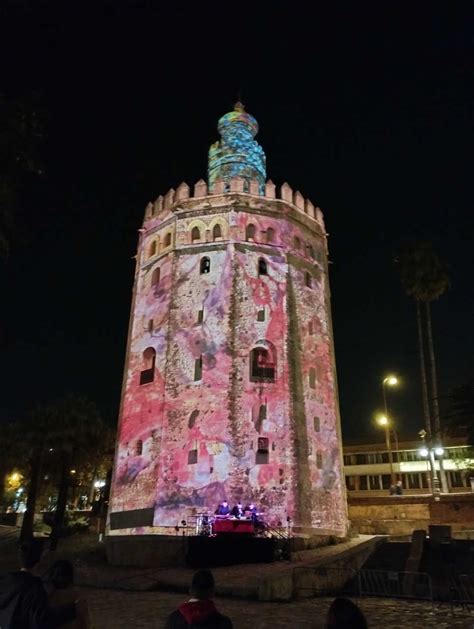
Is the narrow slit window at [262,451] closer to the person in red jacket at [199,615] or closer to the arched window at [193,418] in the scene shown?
the arched window at [193,418]

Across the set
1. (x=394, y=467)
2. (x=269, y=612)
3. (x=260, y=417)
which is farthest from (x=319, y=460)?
(x=394, y=467)

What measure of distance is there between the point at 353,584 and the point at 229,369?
11764 mm

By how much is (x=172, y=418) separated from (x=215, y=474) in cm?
347

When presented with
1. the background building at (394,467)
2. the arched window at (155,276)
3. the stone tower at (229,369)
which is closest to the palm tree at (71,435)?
the stone tower at (229,369)

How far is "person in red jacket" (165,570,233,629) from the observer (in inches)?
161

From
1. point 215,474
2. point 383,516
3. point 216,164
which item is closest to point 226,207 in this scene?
point 216,164

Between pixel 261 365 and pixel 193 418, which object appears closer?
pixel 193 418

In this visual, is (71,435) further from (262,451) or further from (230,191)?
(230,191)

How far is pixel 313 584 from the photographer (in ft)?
49.9

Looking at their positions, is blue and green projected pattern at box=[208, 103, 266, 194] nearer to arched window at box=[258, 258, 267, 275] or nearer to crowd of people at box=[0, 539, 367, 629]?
arched window at box=[258, 258, 267, 275]

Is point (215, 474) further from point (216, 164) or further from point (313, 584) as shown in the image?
point (216, 164)

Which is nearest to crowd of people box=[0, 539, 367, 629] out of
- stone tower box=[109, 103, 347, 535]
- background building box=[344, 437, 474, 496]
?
stone tower box=[109, 103, 347, 535]

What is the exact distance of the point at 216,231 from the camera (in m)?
29.6

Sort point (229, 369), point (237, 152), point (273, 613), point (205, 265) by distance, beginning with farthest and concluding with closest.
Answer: point (237, 152)
point (205, 265)
point (229, 369)
point (273, 613)
